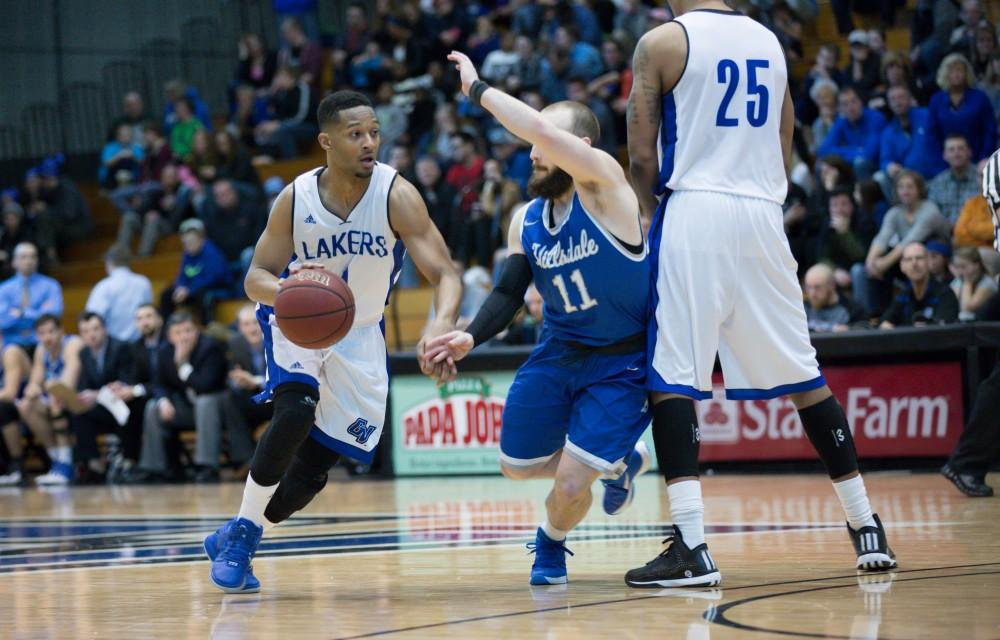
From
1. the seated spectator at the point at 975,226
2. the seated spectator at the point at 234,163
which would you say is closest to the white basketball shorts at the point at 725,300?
the seated spectator at the point at 975,226

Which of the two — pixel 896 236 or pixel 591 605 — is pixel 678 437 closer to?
pixel 591 605

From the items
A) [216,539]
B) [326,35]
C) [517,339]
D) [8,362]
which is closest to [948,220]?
[517,339]

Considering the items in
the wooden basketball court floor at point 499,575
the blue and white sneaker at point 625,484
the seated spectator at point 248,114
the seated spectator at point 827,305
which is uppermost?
the seated spectator at point 248,114

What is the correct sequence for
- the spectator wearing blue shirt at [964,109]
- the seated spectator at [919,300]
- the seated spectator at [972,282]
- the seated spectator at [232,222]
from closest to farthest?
the seated spectator at [972,282]
the seated spectator at [919,300]
the spectator wearing blue shirt at [964,109]
the seated spectator at [232,222]

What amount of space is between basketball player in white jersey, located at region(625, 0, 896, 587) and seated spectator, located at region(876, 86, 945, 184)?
8.08 m

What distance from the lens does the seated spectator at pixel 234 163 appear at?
18.2 meters

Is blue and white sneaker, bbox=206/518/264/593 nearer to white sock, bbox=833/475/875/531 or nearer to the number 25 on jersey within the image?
white sock, bbox=833/475/875/531

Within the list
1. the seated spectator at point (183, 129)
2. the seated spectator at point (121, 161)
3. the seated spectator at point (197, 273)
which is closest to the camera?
the seated spectator at point (197, 273)

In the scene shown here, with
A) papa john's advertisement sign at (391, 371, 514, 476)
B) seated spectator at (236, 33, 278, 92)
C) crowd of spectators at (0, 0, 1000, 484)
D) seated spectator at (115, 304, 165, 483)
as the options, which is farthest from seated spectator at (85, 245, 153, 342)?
papa john's advertisement sign at (391, 371, 514, 476)

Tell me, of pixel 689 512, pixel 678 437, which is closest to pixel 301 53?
pixel 678 437

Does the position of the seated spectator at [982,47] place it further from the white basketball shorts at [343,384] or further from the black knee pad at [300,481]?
the black knee pad at [300,481]

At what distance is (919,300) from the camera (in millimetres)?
11492

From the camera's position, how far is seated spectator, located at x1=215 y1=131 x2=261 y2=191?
18250mm

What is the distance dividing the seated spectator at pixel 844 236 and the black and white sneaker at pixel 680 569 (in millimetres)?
7938
